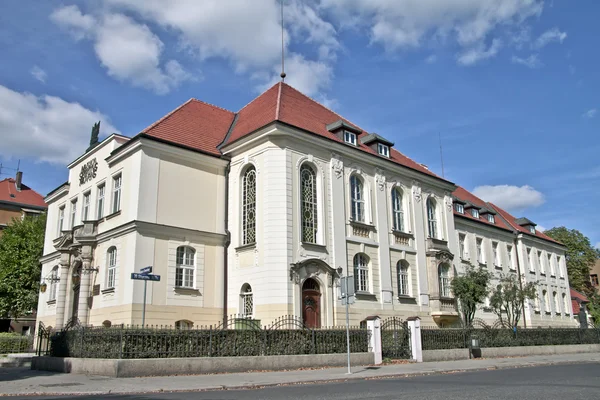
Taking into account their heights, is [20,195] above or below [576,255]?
above

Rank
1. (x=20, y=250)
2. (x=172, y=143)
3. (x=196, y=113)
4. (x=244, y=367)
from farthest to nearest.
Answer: (x=20, y=250)
(x=196, y=113)
(x=172, y=143)
(x=244, y=367)

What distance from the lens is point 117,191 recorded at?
25.8 m

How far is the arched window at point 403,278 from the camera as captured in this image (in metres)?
29.2

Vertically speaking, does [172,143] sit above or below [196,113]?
below

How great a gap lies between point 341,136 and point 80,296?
15.2 meters

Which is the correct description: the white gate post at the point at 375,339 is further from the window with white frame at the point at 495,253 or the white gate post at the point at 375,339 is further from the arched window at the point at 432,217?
the window with white frame at the point at 495,253

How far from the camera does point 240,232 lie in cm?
2572

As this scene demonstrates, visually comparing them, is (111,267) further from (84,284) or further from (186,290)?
(186,290)

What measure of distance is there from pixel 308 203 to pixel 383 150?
24.8 ft

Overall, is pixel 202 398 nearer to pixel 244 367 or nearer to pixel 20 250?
pixel 244 367

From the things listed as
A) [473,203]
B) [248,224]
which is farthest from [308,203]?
[473,203]

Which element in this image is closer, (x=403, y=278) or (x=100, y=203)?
(x=100, y=203)

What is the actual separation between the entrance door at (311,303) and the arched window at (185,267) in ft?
17.5

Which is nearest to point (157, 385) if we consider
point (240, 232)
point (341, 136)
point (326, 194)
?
point (240, 232)
